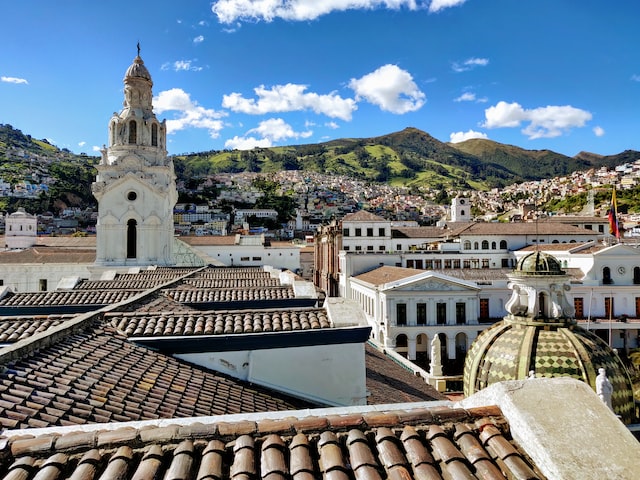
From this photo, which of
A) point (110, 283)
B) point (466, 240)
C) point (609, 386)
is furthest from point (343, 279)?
point (609, 386)

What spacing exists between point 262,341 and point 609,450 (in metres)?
4.52

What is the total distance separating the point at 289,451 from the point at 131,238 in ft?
88.0

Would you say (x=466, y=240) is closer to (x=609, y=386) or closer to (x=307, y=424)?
(x=609, y=386)

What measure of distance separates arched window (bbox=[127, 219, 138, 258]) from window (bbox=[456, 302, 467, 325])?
23.2 meters

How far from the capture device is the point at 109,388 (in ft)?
15.7

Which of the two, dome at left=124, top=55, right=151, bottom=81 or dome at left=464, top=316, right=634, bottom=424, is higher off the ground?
dome at left=124, top=55, right=151, bottom=81

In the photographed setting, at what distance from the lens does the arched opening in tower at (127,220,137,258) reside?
2719cm

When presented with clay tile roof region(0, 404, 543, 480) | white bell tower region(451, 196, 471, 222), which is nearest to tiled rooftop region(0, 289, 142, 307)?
clay tile roof region(0, 404, 543, 480)

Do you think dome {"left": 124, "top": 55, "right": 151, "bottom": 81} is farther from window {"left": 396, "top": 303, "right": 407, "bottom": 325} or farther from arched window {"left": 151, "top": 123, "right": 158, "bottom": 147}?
window {"left": 396, "top": 303, "right": 407, "bottom": 325}

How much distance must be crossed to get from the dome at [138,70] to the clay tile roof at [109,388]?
24.7m

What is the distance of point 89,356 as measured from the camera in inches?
223

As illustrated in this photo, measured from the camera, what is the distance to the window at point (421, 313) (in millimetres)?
34781

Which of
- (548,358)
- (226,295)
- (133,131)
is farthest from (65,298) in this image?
(133,131)

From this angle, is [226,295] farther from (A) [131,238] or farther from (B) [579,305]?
(B) [579,305]
